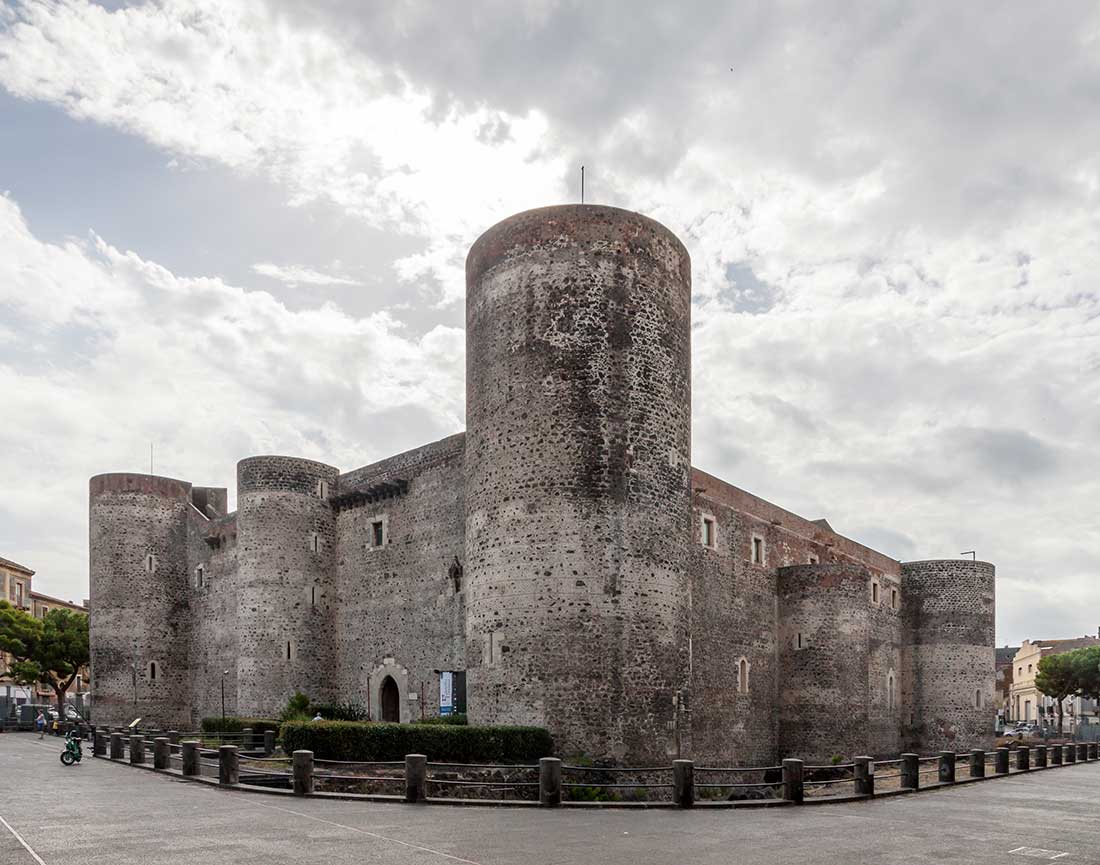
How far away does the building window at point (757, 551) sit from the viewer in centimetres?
3475

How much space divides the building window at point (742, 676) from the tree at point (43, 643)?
1489 inches

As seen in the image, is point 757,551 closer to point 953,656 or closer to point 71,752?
point 953,656

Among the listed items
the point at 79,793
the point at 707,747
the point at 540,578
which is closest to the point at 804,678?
the point at 707,747

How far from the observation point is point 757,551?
3500 cm

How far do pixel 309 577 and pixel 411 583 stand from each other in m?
4.88

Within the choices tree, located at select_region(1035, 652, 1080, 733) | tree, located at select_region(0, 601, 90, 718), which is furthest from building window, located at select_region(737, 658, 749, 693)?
tree, located at select_region(1035, 652, 1080, 733)

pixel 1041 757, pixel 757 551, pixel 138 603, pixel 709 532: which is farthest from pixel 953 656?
pixel 138 603

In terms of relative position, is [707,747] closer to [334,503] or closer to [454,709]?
[454,709]

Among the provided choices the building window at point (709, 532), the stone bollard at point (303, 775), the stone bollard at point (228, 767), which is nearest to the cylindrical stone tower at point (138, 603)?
the building window at point (709, 532)

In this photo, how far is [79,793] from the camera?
18.5 metres

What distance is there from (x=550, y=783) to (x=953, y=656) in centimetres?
3285

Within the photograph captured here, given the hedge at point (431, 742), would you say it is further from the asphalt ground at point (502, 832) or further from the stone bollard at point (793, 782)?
the stone bollard at point (793, 782)

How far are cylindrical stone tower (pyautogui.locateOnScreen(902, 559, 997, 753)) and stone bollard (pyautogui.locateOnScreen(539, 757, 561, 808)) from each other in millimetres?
31574

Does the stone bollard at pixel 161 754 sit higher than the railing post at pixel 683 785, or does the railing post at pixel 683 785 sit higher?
the railing post at pixel 683 785
